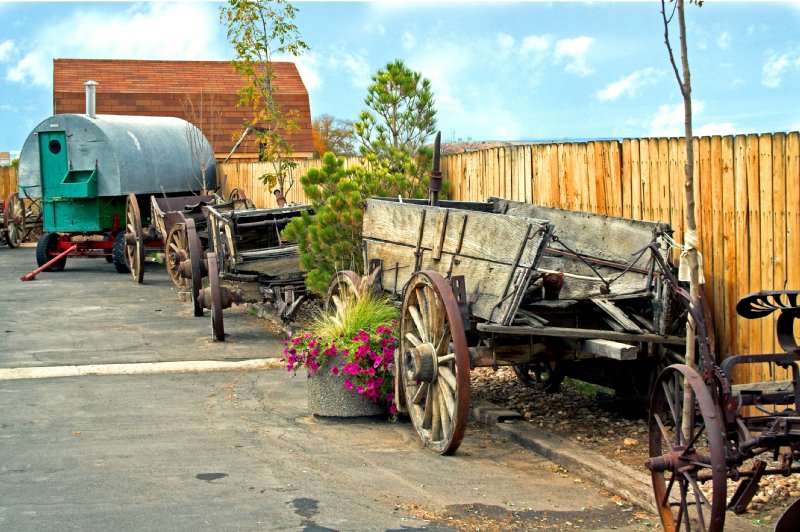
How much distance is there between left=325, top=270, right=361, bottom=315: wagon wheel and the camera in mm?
8791

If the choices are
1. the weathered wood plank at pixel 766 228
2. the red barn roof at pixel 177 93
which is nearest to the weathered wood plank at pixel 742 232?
the weathered wood plank at pixel 766 228

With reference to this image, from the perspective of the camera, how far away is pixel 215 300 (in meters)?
12.1

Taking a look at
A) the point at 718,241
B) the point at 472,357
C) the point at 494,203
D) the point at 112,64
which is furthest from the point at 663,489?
the point at 112,64

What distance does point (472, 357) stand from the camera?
23.4ft

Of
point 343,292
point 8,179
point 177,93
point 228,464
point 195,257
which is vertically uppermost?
point 177,93

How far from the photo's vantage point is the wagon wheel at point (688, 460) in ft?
14.0

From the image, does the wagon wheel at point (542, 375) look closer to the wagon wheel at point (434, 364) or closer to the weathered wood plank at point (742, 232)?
the wagon wheel at point (434, 364)

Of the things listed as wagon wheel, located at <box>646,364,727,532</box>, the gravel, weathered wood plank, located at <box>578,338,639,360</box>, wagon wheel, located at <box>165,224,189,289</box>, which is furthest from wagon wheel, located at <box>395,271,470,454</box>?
wagon wheel, located at <box>165,224,189,289</box>

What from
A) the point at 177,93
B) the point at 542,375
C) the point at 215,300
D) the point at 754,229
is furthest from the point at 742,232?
the point at 177,93

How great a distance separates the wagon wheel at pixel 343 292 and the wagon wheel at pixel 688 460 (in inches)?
151

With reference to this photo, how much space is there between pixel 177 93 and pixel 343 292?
28.1 metres

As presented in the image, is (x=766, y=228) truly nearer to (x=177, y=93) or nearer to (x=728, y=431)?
(x=728, y=431)

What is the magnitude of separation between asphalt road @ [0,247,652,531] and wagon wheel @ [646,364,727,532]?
53 cm

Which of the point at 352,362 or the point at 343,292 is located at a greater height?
the point at 343,292
